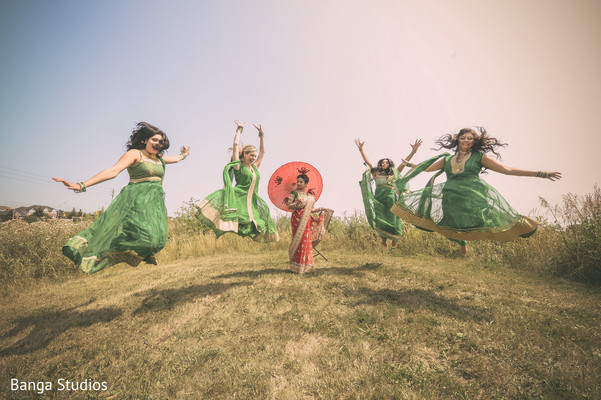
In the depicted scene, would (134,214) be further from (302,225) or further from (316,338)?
(302,225)

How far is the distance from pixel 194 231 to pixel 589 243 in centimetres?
1404

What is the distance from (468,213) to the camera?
4.41m

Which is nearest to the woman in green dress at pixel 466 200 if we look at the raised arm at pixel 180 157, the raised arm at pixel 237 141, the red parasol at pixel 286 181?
the red parasol at pixel 286 181

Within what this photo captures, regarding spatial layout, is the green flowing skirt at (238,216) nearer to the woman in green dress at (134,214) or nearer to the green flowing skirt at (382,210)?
the woman in green dress at (134,214)

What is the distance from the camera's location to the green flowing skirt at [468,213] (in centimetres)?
425

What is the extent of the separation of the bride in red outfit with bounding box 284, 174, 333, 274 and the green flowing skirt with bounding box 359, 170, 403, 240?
1574 millimetres

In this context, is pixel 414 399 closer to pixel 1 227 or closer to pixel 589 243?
pixel 589 243

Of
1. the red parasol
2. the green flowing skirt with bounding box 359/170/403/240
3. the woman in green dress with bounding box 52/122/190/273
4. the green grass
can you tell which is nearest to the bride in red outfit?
the red parasol

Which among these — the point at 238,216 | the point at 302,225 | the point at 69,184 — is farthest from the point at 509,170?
the point at 69,184

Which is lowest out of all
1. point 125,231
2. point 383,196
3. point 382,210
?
point 125,231

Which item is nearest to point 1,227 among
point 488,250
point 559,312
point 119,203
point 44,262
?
point 44,262

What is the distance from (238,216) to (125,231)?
6.03 feet

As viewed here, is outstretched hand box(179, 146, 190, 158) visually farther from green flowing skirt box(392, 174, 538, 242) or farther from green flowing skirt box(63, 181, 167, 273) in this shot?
green flowing skirt box(392, 174, 538, 242)

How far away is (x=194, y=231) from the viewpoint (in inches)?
538
